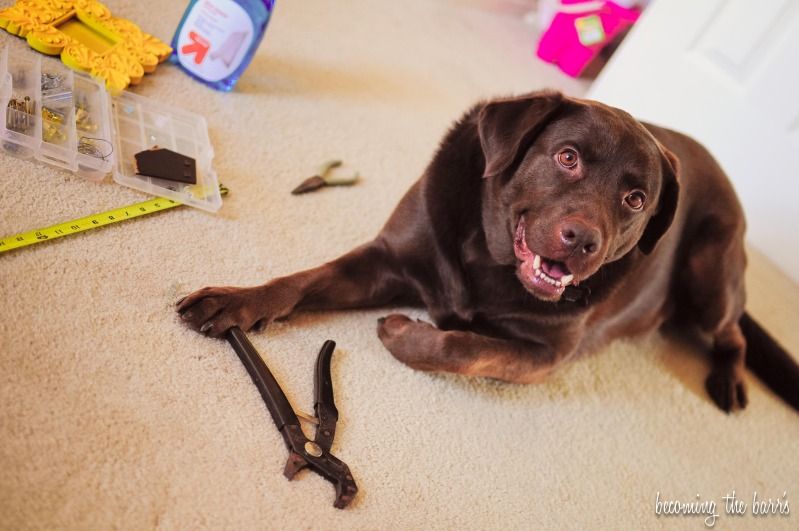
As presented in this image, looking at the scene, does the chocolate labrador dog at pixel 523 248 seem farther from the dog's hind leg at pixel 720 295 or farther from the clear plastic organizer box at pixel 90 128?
the clear plastic organizer box at pixel 90 128

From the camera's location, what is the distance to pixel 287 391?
1.24 m

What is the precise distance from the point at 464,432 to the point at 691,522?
0.63 m

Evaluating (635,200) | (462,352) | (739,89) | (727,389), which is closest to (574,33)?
(739,89)

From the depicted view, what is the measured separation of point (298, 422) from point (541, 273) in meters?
0.59

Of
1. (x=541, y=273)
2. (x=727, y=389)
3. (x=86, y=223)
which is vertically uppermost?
(x=541, y=273)

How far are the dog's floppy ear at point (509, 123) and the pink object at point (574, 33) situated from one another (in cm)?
206

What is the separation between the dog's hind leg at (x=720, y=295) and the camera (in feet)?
6.02

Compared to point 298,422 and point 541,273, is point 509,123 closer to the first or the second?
point 541,273

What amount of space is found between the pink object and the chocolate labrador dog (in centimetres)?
148

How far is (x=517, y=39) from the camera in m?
3.24

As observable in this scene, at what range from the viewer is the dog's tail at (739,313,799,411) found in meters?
1.92

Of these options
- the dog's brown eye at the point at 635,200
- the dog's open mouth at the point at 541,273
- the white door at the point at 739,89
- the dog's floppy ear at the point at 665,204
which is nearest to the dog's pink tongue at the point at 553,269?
the dog's open mouth at the point at 541,273

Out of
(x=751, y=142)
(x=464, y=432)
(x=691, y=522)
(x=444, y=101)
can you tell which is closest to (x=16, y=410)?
(x=464, y=432)

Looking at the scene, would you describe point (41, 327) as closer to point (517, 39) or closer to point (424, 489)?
point (424, 489)
